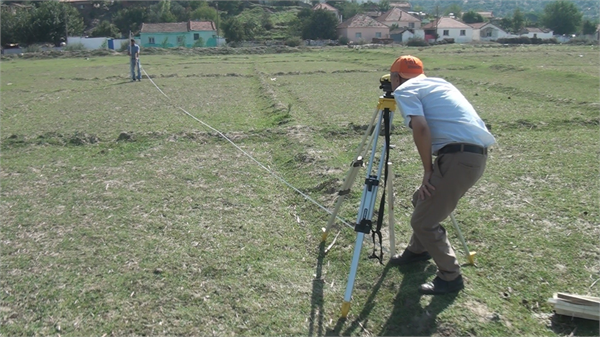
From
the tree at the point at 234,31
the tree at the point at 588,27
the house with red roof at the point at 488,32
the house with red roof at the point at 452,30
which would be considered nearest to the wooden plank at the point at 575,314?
the tree at the point at 234,31

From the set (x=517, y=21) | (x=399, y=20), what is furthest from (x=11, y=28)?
(x=517, y=21)

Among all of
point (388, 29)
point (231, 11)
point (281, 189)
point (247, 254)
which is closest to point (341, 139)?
point (281, 189)

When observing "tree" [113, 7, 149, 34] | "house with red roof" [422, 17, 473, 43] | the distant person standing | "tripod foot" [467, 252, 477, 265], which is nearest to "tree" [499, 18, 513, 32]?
"house with red roof" [422, 17, 473, 43]

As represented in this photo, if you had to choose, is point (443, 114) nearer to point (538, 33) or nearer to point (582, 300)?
point (582, 300)

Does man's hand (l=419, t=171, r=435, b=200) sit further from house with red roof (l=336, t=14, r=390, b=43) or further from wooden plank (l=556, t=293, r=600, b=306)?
house with red roof (l=336, t=14, r=390, b=43)

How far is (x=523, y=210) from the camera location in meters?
6.38

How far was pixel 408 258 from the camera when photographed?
4988 mm

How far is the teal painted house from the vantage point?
80375 millimetres

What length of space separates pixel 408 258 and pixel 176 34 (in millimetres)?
82824

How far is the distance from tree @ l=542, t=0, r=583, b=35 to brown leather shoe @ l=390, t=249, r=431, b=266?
383ft

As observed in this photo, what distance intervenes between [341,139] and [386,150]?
660cm

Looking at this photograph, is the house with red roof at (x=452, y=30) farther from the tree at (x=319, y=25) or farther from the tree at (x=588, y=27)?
the tree at (x=588, y=27)

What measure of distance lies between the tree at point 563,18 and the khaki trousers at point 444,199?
117m

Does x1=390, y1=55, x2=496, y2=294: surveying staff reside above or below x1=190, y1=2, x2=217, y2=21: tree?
below
